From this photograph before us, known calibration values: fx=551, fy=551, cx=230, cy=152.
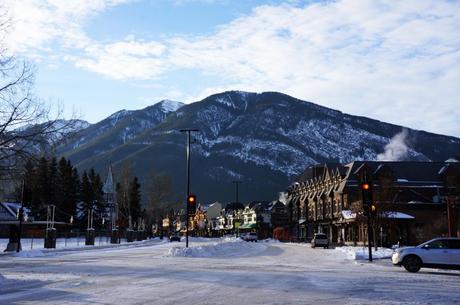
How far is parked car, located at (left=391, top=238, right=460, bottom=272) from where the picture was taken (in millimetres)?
25297

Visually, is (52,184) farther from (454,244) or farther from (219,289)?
(219,289)

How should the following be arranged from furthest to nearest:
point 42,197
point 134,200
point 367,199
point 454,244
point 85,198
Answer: point 134,200 → point 85,198 → point 42,197 → point 367,199 → point 454,244

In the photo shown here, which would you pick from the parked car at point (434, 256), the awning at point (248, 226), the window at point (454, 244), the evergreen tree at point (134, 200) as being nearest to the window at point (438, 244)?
the parked car at point (434, 256)

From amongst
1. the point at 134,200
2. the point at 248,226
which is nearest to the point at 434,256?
the point at 134,200

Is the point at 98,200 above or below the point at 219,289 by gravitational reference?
above

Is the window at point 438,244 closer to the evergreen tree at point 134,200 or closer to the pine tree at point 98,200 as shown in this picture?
the pine tree at point 98,200

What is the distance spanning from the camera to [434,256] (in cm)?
2559

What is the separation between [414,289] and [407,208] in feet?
205

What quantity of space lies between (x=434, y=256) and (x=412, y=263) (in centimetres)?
105

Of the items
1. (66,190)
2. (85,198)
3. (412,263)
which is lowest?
(412,263)

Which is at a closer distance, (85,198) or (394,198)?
(394,198)

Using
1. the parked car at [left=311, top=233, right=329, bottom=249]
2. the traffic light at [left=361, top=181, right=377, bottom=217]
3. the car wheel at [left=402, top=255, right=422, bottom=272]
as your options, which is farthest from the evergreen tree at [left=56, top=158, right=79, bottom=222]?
the car wheel at [left=402, top=255, right=422, bottom=272]

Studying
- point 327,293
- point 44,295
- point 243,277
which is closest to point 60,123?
point 44,295

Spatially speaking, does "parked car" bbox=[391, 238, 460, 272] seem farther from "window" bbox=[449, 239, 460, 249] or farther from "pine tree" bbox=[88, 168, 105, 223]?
"pine tree" bbox=[88, 168, 105, 223]
